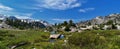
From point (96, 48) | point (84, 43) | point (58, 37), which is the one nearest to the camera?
point (96, 48)

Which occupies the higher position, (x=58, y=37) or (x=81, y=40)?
(x=81, y=40)

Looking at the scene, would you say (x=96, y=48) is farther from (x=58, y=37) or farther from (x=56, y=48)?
(x=58, y=37)

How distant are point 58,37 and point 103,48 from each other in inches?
3820

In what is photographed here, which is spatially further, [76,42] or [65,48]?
[76,42]

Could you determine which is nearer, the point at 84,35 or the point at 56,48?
the point at 56,48

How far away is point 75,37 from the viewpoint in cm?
3806

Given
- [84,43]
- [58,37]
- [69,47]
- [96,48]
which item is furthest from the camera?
[58,37]

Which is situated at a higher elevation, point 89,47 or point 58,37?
point 89,47

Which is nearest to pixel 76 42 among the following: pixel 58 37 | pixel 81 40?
pixel 81 40

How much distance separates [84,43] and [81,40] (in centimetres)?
151

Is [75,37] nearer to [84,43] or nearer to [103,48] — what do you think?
[84,43]

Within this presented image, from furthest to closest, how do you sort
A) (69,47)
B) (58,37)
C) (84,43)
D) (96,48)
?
(58,37), (84,43), (69,47), (96,48)

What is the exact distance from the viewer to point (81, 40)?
123ft

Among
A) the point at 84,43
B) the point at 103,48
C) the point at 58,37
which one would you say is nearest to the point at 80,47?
the point at 84,43
